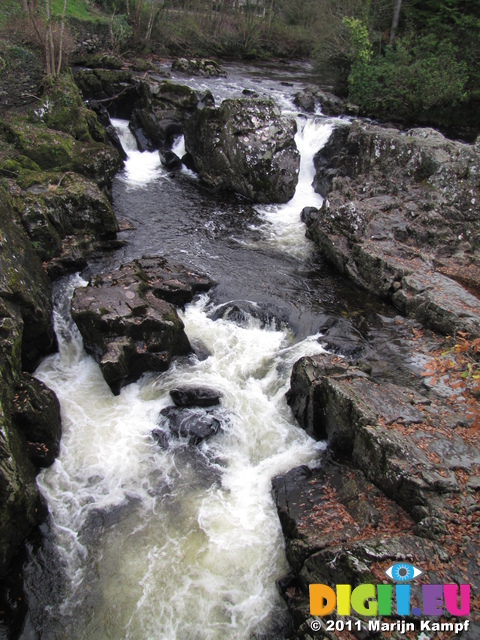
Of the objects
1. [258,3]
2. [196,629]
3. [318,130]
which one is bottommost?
[196,629]

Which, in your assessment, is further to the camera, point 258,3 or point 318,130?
point 258,3

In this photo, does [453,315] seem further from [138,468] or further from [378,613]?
[138,468]

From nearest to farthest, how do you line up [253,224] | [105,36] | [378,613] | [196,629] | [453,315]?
[378,613]
[196,629]
[453,315]
[253,224]
[105,36]

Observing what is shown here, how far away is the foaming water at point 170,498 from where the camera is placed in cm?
629

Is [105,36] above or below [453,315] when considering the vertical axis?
above

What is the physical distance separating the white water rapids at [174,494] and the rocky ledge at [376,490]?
1.86 feet

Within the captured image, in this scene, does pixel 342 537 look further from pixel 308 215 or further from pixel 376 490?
pixel 308 215

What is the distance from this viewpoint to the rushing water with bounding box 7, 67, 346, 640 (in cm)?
627

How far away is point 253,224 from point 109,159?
20.5 feet

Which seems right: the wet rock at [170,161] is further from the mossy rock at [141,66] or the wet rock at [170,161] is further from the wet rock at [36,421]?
the wet rock at [36,421]

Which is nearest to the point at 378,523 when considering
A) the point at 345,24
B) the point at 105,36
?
the point at 345,24

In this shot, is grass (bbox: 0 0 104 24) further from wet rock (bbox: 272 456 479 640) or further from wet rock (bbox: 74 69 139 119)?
wet rock (bbox: 272 456 479 640)

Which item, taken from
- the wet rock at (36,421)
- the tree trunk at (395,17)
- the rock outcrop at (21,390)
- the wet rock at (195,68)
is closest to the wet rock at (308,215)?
the rock outcrop at (21,390)

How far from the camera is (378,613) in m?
5.24
